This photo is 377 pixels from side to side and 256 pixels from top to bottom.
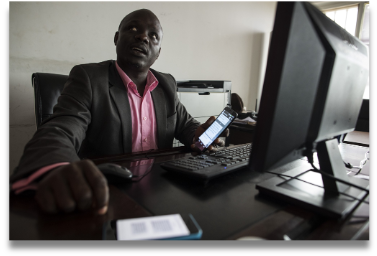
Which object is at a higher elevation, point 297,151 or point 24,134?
point 297,151

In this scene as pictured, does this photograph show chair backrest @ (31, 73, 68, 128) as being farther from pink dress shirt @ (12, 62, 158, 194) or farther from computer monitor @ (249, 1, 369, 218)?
computer monitor @ (249, 1, 369, 218)

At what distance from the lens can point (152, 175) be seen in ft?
2.08

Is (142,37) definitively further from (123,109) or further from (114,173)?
(114,173)

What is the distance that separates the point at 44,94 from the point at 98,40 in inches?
36.8

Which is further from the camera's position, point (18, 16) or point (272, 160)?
point (18, 16)

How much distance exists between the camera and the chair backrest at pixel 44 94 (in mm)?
1126

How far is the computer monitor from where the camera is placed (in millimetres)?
358

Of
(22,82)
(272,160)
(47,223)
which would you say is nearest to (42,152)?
(47,223)

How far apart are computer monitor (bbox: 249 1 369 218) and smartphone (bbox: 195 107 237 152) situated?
29cm

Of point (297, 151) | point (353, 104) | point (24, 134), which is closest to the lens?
point (297, 151)

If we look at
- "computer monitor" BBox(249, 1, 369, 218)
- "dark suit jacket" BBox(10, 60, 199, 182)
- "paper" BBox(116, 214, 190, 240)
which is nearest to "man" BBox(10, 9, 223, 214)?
"dark suit jacket" BBox(10, 60, 199, 182)

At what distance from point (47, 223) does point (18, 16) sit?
1693 millimetres

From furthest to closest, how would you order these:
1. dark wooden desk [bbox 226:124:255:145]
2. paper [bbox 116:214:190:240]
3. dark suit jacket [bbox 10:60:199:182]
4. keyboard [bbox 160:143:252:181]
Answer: dark wooden desk [bbox 226:124:255:145] < dark suit jacket [bbox 10:60:199:182] < keyboard [bbox 160:143:252:181] < paper [bbox 116:214:190:240]
